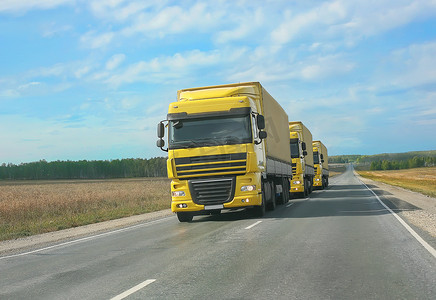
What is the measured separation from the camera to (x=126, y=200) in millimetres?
26516

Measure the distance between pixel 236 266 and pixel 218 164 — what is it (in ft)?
21.8

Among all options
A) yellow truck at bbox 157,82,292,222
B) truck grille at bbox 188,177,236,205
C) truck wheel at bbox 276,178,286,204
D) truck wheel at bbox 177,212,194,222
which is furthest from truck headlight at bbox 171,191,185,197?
truck wheel at bbox 276,178,286,204

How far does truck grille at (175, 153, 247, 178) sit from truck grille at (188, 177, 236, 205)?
0.22 m

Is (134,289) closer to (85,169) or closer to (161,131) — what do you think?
(161,131)

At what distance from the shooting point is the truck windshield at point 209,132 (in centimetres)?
1359

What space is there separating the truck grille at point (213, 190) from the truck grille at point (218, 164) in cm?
22

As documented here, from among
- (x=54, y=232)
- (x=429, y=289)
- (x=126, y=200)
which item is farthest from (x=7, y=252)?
(x=126, y=200)

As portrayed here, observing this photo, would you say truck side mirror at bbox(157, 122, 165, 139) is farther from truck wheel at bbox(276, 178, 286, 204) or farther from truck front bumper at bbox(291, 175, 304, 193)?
truck front bumper at bbox(291, 175, 304, 193)

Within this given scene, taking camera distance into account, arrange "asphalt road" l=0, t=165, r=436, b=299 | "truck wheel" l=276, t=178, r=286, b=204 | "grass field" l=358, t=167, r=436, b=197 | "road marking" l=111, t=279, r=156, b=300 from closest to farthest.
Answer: "road marking" l=111, t=279, r=156, b=300
"asphalt road" l=0, t=165, r=436, b=299
"truck wheel" l=276, t=178, r=286, b=204
"grass field" l=358, t=167, r=436, b=197

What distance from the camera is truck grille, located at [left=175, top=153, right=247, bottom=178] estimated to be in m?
13.5

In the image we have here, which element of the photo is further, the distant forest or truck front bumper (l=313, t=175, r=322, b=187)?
the distant forest

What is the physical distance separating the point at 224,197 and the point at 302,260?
6.39 m

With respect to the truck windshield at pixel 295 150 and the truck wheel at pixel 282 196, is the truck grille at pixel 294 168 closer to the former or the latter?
the truck windshield at pixel 295 150

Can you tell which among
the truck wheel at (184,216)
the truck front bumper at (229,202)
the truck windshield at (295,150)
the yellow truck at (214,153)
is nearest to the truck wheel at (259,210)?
the yellow truck at (214,153)
